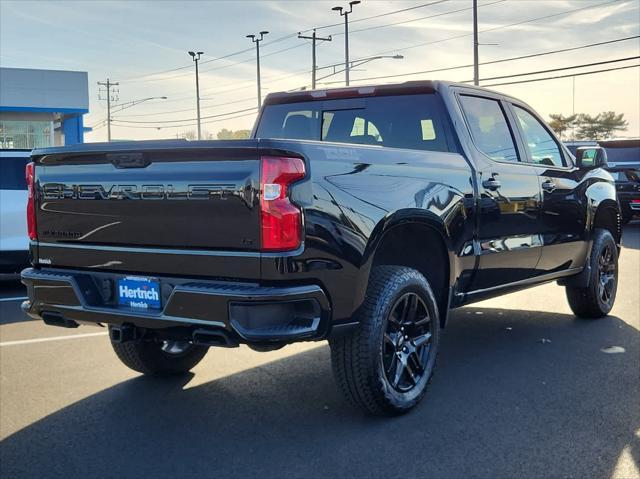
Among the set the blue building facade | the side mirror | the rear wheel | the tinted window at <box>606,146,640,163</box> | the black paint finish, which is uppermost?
the blue building facade

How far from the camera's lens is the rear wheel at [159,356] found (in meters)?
4.93

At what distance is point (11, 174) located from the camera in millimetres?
8656

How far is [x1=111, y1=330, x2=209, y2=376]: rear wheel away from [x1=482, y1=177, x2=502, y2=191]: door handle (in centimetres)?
232

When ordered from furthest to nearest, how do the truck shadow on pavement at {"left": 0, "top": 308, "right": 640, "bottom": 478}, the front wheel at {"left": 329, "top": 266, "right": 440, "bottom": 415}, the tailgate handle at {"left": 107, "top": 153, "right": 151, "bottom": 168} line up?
the front wheel at {"left": 329, "top": 266, "right": 440, "bottom": 415}
the tailgate handle at {"left": 107, "top": 153, "right": 151, "bottom": 168}
the truck shadow on pavement at {"left": 0, "top": 308, "right": 640, "bottom": 478}

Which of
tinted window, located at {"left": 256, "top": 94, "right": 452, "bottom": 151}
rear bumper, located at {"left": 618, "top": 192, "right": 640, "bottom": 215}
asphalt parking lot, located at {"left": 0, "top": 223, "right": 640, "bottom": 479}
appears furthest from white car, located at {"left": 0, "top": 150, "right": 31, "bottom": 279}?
rear bumper, located at {"left": 618, "top": 192, "right": 640, "bottom": 215}

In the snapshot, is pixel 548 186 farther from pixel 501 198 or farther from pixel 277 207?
pixel 277 207

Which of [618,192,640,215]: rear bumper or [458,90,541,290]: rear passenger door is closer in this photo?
[458,90,541,290]: rear passenger door

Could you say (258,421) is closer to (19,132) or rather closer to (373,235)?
(373,235)

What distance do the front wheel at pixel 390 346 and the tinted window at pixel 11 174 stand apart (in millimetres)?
5978

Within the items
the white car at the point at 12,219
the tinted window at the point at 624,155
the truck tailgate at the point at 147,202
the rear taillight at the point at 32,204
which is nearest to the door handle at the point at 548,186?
the truck tailgate at the point at 147,202

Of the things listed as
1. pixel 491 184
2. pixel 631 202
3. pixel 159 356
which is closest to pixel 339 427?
pixel 159 356

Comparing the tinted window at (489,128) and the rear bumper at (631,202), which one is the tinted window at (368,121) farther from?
the rear bumper at (631,202)

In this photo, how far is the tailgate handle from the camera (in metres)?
3.77

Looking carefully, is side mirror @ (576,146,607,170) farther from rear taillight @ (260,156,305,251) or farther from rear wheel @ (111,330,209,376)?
rear taillight @ (260,156,305,251)
